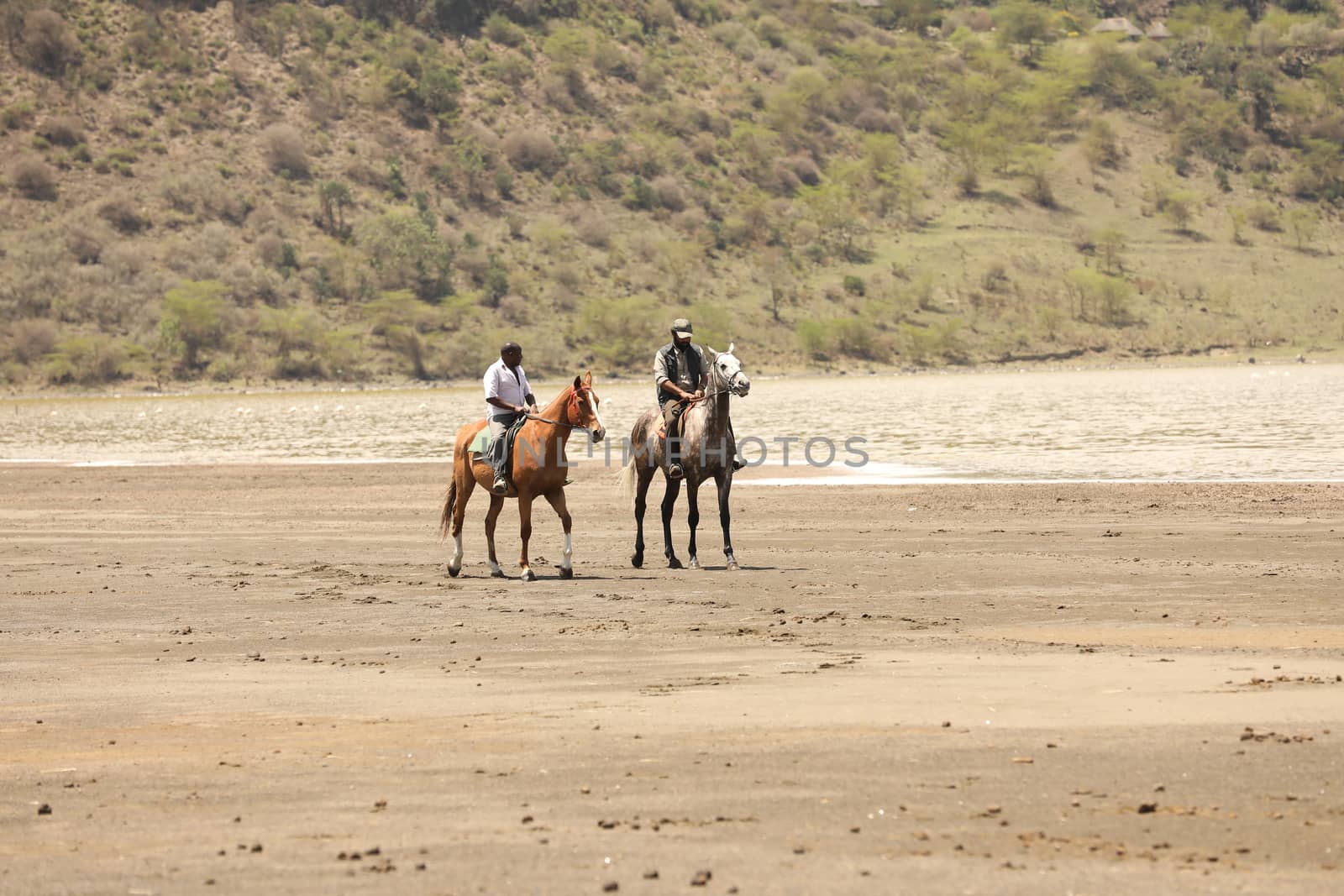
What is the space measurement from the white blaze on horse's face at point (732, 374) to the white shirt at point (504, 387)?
5.86 ft

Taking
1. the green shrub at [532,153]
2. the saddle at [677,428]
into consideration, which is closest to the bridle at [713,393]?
the saddle at [677,428]

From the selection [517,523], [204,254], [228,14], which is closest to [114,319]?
[204,254]

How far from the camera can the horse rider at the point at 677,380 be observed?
16.4 m

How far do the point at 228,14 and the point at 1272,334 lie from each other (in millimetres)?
63285

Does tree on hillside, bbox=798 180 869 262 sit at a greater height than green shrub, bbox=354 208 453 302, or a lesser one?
greater

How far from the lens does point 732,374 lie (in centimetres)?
1571

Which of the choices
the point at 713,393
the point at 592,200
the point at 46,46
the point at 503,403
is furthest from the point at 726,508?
the point at 46,46

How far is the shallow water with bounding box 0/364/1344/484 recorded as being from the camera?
29.1 meters

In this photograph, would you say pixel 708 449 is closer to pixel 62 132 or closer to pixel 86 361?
pixel 86 361

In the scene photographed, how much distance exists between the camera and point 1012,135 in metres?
115

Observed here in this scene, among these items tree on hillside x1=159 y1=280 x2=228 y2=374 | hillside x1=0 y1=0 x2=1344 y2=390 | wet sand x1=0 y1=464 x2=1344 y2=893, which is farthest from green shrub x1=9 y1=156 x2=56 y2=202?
wet sand x1=0 y1=464 x2=1344 y2=893

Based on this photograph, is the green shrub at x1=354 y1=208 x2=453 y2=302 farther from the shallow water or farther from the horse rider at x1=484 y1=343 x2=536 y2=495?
the horse rider at x1=484 y1=343 x2=536 y2=495

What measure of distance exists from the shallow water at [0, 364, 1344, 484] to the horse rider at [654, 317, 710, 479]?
7.56 meters

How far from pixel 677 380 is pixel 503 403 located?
187cm
